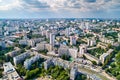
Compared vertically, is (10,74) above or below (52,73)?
above

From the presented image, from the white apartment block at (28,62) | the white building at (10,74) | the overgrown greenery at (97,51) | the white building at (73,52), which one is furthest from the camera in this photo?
the overgrown greenery at (97,51)

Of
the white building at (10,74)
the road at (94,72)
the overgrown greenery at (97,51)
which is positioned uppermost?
the white building at (10,74)

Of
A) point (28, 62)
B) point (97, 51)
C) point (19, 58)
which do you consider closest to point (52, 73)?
point (28, 62)

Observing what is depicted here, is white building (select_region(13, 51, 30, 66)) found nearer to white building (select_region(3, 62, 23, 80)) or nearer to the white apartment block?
the white apartment block

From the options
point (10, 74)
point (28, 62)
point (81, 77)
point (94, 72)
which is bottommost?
point (94, 72)

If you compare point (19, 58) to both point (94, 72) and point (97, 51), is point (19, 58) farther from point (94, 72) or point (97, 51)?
point (97, 51)

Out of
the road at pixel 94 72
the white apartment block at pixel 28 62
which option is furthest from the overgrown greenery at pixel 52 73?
the road at pixel 94 72

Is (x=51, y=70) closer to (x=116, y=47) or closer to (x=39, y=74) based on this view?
(x=39, y=74)

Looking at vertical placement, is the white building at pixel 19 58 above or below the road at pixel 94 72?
above

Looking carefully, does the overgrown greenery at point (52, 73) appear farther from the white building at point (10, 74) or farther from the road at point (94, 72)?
the road at point (94, 72)

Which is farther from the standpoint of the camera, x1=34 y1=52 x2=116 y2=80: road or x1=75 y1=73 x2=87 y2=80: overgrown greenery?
x1=34 y1=52 x2=116 y2=80: road

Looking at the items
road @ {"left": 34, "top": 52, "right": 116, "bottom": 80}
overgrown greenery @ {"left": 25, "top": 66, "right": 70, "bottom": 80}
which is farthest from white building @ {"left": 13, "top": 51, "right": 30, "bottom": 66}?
road @ {"left": 34, "top": 52, "right": 116, "bottom": 80}
